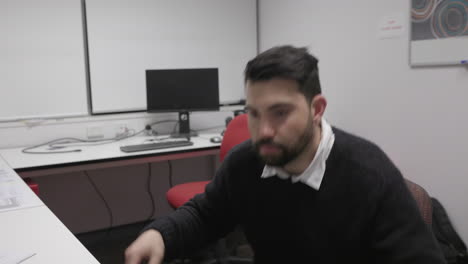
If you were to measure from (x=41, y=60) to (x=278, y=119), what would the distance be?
2651mm

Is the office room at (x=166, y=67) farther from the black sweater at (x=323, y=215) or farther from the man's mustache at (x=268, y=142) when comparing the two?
the man's mustache at (x=268, y=142)

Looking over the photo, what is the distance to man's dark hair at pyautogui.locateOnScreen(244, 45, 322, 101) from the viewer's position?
1033 millimetres

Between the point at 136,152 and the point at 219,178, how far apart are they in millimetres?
1630

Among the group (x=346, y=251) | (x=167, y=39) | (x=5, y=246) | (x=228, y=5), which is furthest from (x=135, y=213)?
(x=346, y=251)

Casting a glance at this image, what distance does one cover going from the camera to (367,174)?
1099 mm

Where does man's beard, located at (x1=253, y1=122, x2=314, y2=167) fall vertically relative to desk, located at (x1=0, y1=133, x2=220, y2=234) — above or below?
above

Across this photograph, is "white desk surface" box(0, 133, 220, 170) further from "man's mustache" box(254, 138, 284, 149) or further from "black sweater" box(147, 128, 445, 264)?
"man's mustache" box(254, 138, 284, 149)

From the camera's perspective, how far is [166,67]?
3600 mm

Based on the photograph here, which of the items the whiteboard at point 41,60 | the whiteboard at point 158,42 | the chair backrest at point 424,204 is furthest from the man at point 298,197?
the whiteboard at point 41,60

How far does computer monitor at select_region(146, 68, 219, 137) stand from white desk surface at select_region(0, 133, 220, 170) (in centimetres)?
31

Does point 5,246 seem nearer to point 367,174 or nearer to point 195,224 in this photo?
point 195,224

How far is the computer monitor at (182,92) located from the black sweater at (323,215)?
2.17 meters

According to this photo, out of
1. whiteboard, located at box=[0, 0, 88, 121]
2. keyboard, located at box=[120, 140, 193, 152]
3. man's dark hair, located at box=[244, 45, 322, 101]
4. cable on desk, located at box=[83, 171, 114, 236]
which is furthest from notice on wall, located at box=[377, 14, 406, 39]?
cable on desk, located at box=[83, 171, 114, 236]

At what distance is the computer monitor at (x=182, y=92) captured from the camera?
335cm
